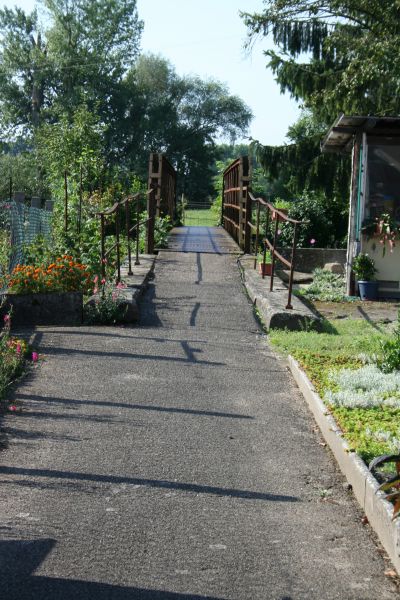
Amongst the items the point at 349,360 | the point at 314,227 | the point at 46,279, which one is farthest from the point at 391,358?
the point at 314,227

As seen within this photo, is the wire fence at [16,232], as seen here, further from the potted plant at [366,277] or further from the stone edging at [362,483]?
the stone edging at [362,483]

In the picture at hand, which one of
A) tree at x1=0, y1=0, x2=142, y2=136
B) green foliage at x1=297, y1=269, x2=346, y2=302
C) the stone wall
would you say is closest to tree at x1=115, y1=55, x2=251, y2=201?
tree at x1=0, y1=0, x2=142, y2=136

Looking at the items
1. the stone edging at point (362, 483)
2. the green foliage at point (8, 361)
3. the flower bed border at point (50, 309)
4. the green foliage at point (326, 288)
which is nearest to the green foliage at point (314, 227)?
the green foliage at point (326, 288)

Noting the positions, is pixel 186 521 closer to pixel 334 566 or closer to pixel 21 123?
pixel 334 566

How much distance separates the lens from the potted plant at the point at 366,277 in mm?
13523

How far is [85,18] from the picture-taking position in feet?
172

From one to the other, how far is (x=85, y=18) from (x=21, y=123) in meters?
7.99

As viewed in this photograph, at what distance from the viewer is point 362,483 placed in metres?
4.62

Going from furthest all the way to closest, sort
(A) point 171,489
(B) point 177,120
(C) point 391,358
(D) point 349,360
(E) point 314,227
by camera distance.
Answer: (B) point 177,120
(E) point 314,227
(D) point 349,360
(C) point 391,358
(A) point 171,489

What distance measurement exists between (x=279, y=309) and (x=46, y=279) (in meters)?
2.73

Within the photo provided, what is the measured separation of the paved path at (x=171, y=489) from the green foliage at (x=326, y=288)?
5.24 m

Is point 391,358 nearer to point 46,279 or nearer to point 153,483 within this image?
point 153,483

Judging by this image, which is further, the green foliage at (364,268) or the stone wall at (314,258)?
the stone wall at (314,258)

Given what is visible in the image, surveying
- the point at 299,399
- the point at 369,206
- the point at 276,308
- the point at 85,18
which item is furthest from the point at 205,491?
the point at 85,18
